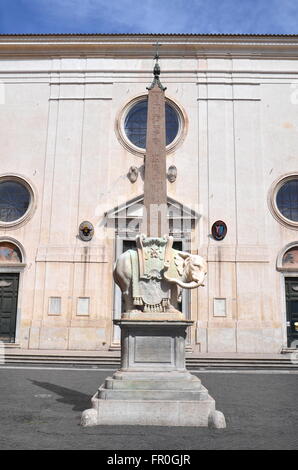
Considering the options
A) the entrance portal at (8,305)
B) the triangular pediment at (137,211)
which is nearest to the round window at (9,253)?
the entrance portal at (8,305)

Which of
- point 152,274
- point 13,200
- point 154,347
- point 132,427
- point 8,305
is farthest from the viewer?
point 13,200

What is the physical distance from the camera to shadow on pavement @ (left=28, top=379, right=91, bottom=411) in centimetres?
708

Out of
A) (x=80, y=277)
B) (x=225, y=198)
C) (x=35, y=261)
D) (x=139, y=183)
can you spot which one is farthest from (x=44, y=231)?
(x=225, y=198)

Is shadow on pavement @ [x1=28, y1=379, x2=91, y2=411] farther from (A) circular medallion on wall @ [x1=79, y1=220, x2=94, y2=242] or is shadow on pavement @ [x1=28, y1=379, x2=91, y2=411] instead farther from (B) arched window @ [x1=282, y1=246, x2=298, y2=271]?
(B) arched window @ [x1=282, y1=246, x2=298, y2=271]

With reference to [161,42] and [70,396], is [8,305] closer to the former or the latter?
[70,396]

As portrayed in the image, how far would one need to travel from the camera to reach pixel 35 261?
55.6ft


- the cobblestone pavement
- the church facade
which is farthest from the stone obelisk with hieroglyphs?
the church facade

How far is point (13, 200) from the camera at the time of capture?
58.5 feet

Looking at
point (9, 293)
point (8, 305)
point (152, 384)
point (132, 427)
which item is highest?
point (9, 293)

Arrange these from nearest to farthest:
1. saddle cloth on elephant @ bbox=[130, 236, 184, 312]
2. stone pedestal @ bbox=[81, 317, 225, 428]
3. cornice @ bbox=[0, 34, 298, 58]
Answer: stone pedestal @ bbox=[81, 317, 225, 428] → saddle cloth on elephant @ bbox=[130, 236, 184, 312] → cornice @ bbox=[0, 34, 298, 58]

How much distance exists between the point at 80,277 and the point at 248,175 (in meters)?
7.24

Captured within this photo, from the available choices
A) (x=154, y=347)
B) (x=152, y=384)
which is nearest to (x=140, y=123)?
(x=154, y=347)

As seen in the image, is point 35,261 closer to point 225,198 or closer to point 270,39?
point 225,198

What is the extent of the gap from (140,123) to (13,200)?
18.9 feet
